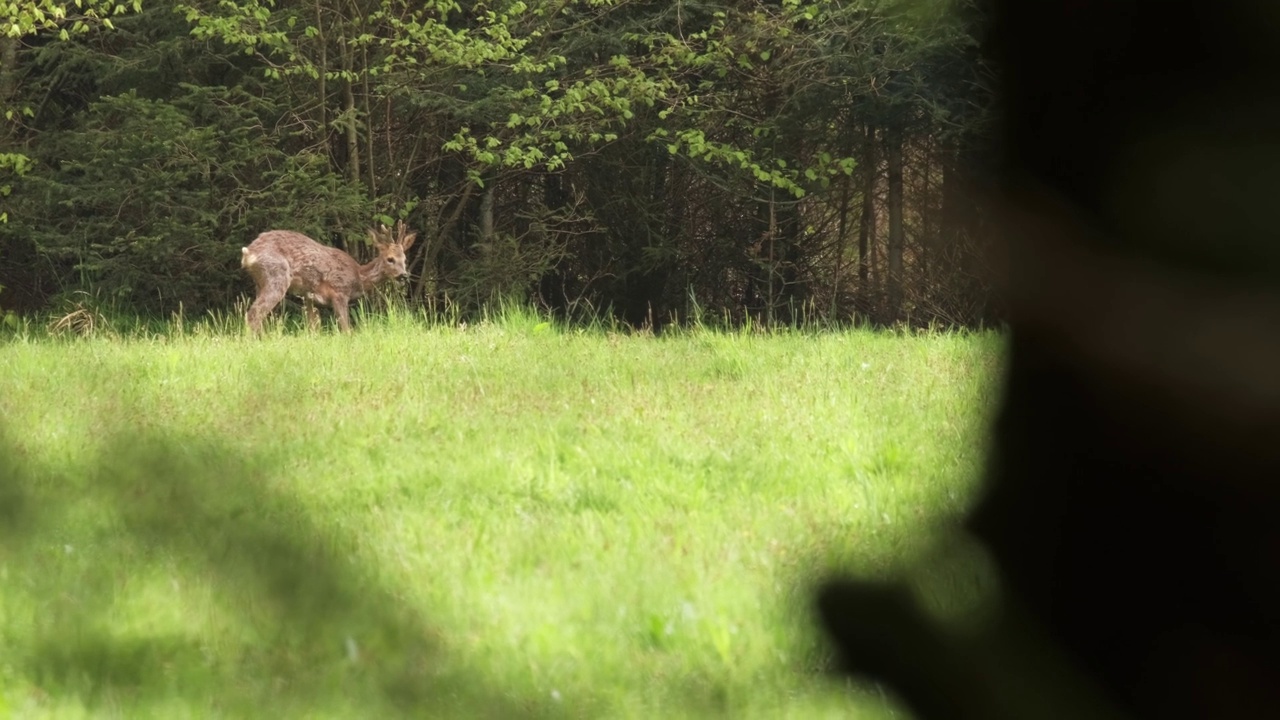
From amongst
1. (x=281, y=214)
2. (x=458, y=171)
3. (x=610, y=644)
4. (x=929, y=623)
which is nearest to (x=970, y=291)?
(x=458, y=171)

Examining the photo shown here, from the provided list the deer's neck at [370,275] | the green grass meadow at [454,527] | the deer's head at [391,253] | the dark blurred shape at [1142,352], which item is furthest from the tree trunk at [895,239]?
the dark blurred shape at [1142,352]

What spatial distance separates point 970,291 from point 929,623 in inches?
500

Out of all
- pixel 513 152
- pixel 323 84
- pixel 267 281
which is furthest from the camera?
pixel 323 84

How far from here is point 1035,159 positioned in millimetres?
1104

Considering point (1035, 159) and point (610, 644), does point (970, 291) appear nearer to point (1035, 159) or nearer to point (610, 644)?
point (610, 644)

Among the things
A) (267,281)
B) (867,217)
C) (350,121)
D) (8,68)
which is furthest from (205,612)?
(8,68)

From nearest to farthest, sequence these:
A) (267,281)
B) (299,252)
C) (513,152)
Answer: (267,281), (299,252), (513,152)

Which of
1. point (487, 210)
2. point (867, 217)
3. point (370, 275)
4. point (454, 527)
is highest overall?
point (454, 527)

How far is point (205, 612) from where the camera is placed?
3.11 m

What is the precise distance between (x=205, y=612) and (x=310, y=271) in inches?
342

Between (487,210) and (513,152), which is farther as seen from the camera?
(487,210)

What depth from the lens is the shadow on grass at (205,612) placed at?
8.61 feet

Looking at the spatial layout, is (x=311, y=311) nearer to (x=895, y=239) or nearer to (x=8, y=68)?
(x=8, y=68)

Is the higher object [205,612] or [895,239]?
[205,612]
